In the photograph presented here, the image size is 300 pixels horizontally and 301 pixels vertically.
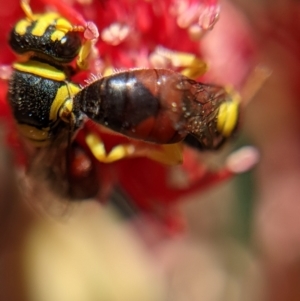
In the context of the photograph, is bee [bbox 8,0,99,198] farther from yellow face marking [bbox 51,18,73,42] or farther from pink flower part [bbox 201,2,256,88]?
pink flower part [bbox 201,2,256,88]

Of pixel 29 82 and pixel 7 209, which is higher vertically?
pixel 29 82

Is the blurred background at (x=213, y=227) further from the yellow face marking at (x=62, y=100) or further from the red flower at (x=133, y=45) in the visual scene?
the yellow face marking at (x=62, y=100)

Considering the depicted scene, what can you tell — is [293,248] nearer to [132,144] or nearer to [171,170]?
[171,170]

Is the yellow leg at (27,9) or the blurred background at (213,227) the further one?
the blurred background at (213,227)

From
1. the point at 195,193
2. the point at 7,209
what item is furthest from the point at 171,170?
the point at 7,209

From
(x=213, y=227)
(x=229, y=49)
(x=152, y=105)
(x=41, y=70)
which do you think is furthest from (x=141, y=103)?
(x=213, y=227)

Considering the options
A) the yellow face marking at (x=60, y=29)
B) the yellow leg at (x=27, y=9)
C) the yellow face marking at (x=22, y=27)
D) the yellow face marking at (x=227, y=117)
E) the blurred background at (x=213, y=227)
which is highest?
the yellow face marking at (x=227, y=117)

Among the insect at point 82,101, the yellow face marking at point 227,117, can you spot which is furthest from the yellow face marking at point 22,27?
the yellow face marking at point 227,117

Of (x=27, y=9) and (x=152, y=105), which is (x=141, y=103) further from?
(x=27, y=9)
